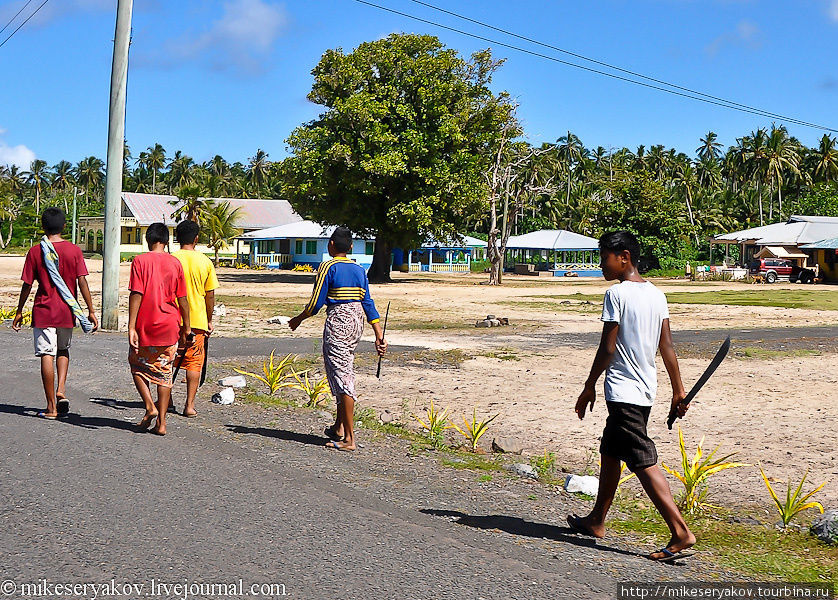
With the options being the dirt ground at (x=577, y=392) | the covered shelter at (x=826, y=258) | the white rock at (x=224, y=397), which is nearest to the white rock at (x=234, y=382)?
the white rock at (x=224, y=397)

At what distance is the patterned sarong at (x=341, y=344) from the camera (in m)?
8.20

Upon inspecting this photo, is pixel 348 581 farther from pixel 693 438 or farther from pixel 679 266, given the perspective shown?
pixel 679 266

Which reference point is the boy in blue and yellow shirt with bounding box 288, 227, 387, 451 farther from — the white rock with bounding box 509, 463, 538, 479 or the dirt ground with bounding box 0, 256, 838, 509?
the dirt ground with bounding box 0, 256, 838, 509

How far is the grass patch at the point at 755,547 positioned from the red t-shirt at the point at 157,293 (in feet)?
13.9

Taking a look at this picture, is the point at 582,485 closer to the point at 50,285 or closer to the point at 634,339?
the point at 634,339

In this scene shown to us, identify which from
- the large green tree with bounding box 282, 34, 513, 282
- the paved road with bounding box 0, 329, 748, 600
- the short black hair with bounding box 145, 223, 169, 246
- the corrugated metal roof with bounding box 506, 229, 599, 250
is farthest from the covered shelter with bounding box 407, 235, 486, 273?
the paved road with bounding box 0, 329, 748, 600

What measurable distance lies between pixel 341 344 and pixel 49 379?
9.44ft

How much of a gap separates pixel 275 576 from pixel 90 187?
13270cm

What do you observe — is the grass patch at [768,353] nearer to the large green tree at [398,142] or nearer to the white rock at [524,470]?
the white rock at [524,470]

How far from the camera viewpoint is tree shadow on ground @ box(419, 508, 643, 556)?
223 inches

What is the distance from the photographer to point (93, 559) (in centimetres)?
496

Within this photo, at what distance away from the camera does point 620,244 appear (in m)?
5.46

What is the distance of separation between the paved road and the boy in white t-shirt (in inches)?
13.4

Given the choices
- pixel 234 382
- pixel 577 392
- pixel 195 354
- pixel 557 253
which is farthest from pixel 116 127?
pixel 557 253
